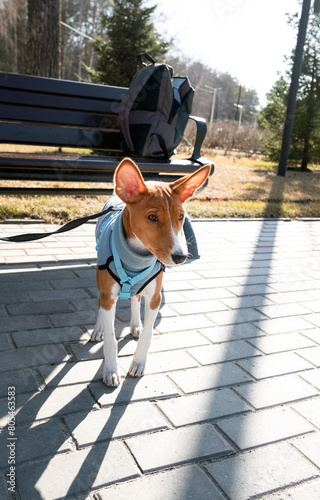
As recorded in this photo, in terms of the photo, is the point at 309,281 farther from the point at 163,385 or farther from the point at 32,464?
the point at 32,464

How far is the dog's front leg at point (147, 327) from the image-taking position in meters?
2.55

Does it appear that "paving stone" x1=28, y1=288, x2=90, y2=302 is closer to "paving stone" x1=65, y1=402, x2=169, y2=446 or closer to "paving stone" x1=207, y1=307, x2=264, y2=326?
"paving stone" x1=207, y1=307, x2=264, y2=326

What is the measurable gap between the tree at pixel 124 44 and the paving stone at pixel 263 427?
1424 cm

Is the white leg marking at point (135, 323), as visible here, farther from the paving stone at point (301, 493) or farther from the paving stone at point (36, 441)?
the paving stone at point (301, 493)

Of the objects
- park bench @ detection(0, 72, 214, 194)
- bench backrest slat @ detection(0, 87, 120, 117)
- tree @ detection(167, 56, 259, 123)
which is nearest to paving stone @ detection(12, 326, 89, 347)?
park bench @ detection(0, 72, 214, 194)

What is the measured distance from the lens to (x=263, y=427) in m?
2.27

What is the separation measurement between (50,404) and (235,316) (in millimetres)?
1710

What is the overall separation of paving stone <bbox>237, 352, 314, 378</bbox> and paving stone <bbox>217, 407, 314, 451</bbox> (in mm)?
364

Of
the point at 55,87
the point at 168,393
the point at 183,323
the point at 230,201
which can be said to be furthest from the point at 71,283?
the point at 230,201

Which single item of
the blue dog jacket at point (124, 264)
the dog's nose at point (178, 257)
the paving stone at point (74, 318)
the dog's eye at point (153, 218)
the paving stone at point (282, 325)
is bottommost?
the paving stone at point (282, 325)

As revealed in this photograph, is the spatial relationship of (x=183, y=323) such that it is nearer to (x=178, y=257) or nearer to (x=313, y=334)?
(x=313, y=334)

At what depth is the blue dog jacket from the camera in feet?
7.93

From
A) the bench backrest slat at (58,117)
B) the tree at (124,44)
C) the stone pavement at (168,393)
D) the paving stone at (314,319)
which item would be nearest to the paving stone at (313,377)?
the stone pavement at (168,393)

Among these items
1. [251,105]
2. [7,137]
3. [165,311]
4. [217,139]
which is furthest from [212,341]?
[251,105]
